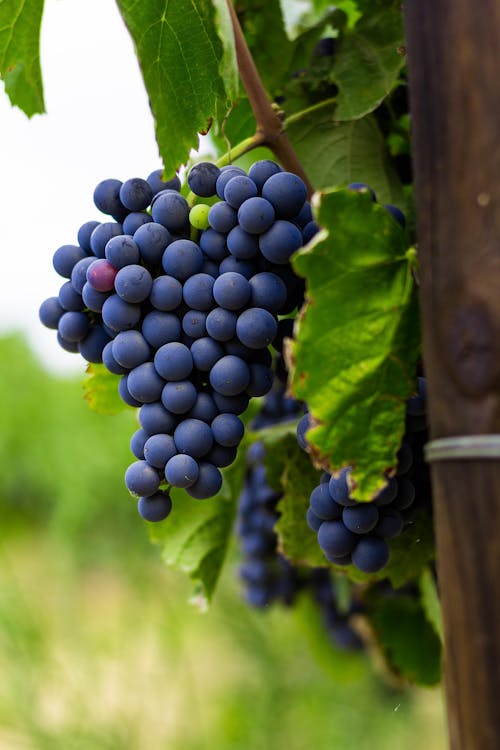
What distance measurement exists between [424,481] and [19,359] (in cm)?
822

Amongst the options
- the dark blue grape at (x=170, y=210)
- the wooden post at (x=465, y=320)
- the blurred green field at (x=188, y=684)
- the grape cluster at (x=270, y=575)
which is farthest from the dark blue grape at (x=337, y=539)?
the blurred green field at (x=188, y=684)

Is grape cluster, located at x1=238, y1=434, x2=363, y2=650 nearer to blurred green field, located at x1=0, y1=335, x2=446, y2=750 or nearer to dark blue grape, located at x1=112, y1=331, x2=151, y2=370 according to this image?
blurred green field, located at x1=0, y1=335, x2=446, y2=750

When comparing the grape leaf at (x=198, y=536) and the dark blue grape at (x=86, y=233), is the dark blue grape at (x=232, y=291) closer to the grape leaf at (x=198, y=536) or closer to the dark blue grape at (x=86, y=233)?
the dark blue grape at (x=86, y=233)

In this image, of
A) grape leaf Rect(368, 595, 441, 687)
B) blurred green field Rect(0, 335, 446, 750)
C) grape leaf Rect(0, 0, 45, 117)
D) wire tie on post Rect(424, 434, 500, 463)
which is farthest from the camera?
blurred green field Rect(0, 335, 446, 750)

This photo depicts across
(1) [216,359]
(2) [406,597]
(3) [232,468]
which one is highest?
(1) [216,359]

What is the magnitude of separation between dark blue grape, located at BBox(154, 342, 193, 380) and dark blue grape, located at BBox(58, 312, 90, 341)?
3.0 inches

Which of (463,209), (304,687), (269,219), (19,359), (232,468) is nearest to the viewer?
(463,209)

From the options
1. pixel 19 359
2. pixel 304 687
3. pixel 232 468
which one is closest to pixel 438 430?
pixel 232 468

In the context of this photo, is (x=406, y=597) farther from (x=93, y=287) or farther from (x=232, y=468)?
(x=93, y=287)

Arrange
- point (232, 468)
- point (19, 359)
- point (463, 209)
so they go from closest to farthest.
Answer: point (463, 209) → point (232, 468) → point (19, 359)

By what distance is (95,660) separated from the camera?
8.42 ft

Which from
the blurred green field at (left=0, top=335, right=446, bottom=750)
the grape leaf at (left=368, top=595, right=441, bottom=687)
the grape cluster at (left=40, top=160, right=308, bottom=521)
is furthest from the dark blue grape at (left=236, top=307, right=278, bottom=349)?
the blurred green field at (left=0, top=335, right=446, bottom=750)

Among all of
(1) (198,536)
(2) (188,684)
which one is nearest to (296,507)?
(1) (198,536)

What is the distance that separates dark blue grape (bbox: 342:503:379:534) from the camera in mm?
449
